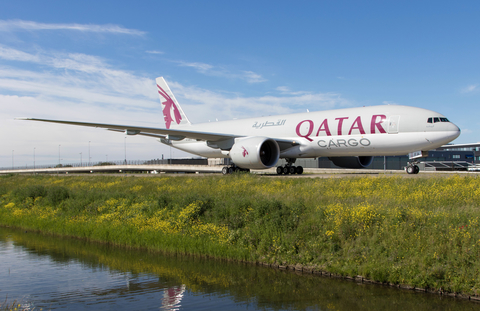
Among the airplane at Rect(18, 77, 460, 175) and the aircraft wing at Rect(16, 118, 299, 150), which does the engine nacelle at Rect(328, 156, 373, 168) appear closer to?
the airplane at Rect(18, 77, 460, 175)

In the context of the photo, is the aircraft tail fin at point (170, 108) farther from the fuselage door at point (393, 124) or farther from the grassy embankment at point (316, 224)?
the fuselage door at point (393, 124)

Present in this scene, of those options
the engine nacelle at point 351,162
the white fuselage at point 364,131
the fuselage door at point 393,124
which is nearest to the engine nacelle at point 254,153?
the white fuselage at point 364,131

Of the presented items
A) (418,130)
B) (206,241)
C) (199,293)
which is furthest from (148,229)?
(418,130)

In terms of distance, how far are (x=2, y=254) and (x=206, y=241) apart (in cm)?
717

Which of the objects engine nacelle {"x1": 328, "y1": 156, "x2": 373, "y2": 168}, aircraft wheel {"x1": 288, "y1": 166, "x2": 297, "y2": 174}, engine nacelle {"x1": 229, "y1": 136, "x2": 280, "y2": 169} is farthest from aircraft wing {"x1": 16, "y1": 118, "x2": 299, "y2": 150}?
engine nacelle {"x1": 328, "y1": 156, "x2": 373, "y2": 168}

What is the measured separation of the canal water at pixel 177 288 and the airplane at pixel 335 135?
44.4 ft

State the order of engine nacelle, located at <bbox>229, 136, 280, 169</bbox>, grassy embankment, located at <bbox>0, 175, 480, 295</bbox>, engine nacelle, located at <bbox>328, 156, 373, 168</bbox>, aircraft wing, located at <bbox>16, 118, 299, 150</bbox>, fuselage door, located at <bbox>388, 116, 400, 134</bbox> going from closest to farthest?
grassy embankment, located at <bbox>0, 175, 480, 295</bbox> < fuselage door, located at <bbox>388, 116, 400, 134</bbox> < engine nacelle, located at <bbox>229, 136, 280, 169</bbox> < aircraft wing, located at <bbox>16, 118, 299, 150</bbox> < engine nacelle, located at <bbox>328, 156, 373, 168</bbox>

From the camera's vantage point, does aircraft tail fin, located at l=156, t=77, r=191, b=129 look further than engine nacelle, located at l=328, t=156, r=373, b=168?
Yes

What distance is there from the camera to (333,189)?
1538 centimetres

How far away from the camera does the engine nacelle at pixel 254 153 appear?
2409cm

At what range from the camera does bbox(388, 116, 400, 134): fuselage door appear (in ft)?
72.5

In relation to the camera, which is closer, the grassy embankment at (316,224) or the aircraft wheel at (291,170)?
the grassy embankment at (316,224)

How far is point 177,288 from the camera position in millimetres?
8695

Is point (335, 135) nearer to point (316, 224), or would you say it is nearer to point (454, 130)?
point (454, 130)
